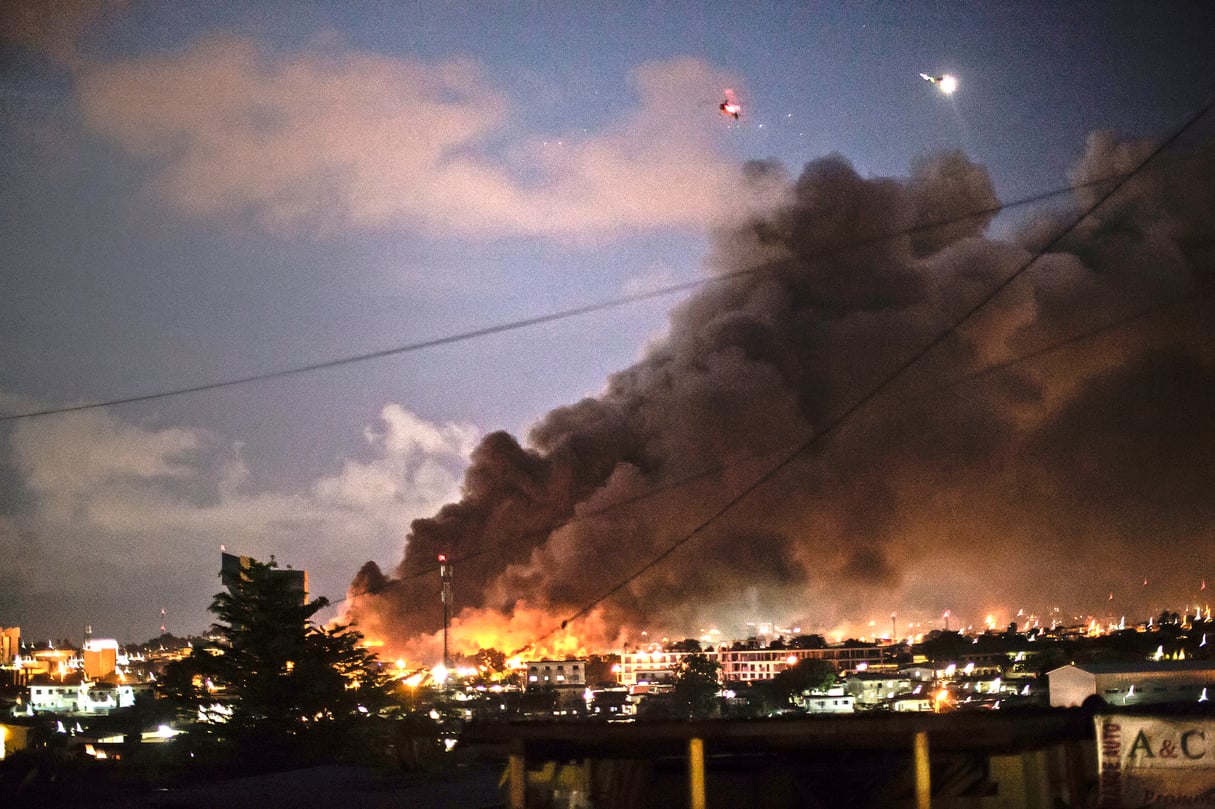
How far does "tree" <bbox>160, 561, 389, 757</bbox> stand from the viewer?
94.1ft

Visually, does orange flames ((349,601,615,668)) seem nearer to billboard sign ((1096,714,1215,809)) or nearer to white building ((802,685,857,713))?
white building ((802,685,857,713))

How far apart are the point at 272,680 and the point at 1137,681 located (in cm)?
1933

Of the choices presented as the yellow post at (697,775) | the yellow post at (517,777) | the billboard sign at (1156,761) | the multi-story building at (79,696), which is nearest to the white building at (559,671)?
the multi-story building at (79,696)

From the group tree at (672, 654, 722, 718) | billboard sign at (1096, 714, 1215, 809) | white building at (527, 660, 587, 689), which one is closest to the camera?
billboard sign at (1096, 714, 1215, 809)

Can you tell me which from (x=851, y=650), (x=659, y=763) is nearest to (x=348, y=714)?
(x=659, y=763)

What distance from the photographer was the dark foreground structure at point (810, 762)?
10.3 m

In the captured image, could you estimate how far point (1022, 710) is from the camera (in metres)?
10.4

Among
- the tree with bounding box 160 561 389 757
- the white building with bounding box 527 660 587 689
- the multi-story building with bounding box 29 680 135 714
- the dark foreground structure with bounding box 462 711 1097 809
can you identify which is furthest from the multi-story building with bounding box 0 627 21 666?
the dark foreground structure with bounding box 462 711 1097 809

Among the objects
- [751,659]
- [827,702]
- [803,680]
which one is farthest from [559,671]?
[751,659]

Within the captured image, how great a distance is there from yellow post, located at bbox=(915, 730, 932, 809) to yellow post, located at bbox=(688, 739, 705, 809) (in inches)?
72.4

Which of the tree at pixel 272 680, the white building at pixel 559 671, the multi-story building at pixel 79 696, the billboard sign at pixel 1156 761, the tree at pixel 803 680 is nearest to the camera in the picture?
the billboard sign at pixel 1156 761

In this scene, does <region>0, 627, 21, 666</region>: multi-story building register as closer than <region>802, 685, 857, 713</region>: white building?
No

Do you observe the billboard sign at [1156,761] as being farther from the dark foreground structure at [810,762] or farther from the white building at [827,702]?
the white building at [827,702]

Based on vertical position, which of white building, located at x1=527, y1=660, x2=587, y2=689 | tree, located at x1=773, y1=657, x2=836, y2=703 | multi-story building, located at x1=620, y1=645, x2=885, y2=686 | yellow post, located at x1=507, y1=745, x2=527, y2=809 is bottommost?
yellow post, located at x1=507, y1=745, x2=527, y2=809
